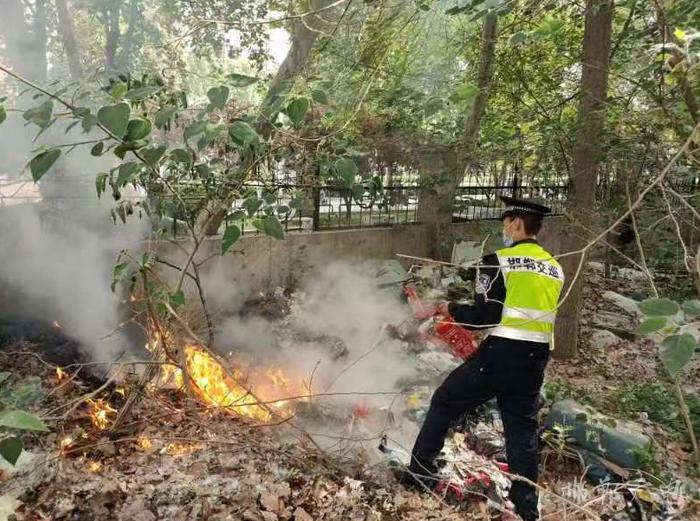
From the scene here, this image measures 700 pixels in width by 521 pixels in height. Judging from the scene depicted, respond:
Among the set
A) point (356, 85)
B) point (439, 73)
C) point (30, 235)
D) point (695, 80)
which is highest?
point (439, 73)

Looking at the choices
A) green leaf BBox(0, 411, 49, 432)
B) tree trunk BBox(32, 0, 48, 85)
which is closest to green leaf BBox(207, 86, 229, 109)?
green leaf BBox(0, 411, 49, 432)

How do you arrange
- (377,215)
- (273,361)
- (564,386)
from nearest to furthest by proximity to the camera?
(564,386), (273,361), (377,215)

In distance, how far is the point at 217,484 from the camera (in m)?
3.17

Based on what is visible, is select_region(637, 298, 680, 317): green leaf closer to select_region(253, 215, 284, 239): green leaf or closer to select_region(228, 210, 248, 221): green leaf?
select_region(253, 215, 284, 239): green leaf

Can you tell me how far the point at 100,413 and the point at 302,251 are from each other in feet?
13.3

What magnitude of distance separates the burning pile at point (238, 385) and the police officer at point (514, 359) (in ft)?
4.03

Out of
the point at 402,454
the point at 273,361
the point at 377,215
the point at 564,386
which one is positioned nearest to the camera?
the point at 402,454

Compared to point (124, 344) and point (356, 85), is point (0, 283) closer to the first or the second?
point (124, 344)

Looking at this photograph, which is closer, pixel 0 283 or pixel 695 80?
pixel 695 80

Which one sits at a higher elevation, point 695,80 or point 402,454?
point 695,80

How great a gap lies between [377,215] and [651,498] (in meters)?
5.92

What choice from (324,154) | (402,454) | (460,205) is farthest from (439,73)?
(402,454)

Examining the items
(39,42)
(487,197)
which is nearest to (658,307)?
(487,197)

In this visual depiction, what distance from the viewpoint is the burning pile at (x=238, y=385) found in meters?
4.31
